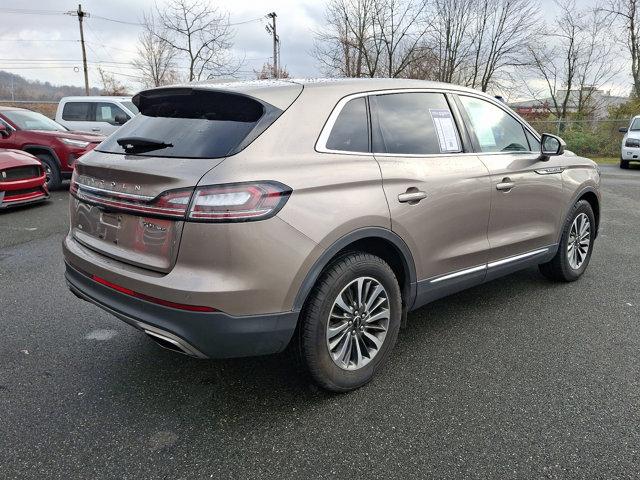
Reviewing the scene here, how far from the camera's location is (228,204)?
2172 mm

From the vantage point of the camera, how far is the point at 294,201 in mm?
2311

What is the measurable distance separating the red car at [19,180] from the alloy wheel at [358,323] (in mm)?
6969

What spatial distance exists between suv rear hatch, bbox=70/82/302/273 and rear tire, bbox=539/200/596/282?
301 cm

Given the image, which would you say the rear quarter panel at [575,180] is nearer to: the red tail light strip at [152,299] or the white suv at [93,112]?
the red tail light strip at [152,299]

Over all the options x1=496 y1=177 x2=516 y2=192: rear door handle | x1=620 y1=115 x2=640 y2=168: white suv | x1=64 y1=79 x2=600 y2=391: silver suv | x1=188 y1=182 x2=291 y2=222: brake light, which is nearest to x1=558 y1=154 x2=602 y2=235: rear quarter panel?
x1=496 y1=177 x2=516 y2=192: rear door handle

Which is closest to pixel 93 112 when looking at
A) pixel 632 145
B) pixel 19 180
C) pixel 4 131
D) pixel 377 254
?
pixel 4 131

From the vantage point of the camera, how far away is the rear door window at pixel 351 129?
264 cm

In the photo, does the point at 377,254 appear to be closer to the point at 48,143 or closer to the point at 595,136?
the point at 48,143

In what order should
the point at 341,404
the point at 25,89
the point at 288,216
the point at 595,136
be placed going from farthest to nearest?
1. the point at 25,89
2. the point at 595,136
3. the point at 341,404
4. the point at 288,216

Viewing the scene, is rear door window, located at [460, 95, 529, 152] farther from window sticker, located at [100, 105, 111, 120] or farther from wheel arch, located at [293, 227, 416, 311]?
window sticker, located at [100, 105, 111, 120]

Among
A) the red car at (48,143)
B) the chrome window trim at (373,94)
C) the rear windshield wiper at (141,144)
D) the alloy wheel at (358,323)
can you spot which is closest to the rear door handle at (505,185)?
the chrome window trim at (373,94)

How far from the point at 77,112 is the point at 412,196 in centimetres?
1309

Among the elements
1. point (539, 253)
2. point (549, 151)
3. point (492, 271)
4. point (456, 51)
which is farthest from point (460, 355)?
point (456, 51)

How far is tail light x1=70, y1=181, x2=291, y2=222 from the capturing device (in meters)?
2.17
